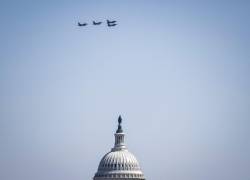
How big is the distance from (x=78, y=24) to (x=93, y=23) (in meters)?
2.80

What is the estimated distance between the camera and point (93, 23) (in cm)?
18412

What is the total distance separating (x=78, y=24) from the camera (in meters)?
184

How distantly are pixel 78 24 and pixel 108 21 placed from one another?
5.59 metres

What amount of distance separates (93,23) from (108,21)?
2.88 meters

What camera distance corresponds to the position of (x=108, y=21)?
183500 millimetres
